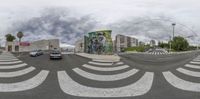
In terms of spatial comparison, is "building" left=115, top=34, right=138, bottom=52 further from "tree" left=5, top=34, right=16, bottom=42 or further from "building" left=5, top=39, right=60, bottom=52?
"tree" left=5, top=34, right=16, bottom=42

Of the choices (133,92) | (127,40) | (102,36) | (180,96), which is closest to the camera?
(180,96)

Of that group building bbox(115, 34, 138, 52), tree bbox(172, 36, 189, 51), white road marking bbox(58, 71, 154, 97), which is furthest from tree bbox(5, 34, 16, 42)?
white road marking bbox(58, 71, 154, 97)

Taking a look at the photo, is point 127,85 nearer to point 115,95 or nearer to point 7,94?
point 115,95

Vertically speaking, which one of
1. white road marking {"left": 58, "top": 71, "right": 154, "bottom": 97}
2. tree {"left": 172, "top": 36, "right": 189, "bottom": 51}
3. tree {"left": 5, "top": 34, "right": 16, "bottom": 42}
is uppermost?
tree {"left": 5, "top": 34, "right": 16, "bottom": 42}

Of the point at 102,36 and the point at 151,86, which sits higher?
the point at 102,36

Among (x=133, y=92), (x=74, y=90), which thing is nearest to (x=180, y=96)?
(x=133, y=92)

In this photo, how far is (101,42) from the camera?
138 ft

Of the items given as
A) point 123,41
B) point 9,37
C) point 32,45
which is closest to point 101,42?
point 32,45

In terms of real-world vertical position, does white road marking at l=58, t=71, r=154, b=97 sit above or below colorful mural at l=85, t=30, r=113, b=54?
below

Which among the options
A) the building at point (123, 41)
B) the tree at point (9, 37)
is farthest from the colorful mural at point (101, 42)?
the tree at point (9, 37)

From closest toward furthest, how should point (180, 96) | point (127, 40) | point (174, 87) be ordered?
point (180, 96), point (174, 87), point (127, 40)

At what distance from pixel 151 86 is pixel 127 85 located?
0.70 meters

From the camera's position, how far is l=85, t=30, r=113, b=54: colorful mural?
41062 mm

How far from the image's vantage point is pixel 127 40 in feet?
455
